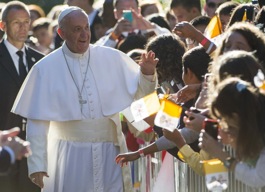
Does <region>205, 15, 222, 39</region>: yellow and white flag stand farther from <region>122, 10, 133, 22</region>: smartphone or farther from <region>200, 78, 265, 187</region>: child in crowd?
<region>122, 10, 133, 22</region>: smartphone

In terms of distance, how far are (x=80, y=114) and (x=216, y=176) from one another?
332 centimetres

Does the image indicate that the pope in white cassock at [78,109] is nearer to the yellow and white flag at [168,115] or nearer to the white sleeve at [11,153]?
the yellow and white flag at [168,115]

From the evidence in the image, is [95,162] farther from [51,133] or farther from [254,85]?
[254,85]

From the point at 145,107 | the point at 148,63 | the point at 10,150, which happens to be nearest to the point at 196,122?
the point at 145,107

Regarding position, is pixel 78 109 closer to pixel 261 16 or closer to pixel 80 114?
pixel 80 114

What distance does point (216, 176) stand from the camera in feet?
25.6

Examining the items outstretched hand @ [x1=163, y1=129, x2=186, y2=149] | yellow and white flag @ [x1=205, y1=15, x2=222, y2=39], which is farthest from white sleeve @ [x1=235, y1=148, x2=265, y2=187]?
yellow and white flag @ [x1=205, y1=15, x2=222, y2=39]

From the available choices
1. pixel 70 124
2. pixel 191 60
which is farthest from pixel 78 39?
pixel 191 60

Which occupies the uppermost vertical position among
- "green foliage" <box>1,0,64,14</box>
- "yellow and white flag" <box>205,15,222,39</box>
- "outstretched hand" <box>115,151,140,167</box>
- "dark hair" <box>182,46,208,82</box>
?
"green foliage" <box>1,0,64,14</box>

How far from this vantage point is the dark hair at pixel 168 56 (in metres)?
10.7

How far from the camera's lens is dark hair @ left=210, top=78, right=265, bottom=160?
7422mm

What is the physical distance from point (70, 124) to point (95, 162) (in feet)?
1.33

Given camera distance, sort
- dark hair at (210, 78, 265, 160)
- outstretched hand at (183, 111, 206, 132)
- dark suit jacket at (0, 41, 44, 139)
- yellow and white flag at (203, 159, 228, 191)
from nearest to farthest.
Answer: dark hair at (210, 78, 265, 160), yellow and white flag at (203, 159, 228, 191), outstretched hand at (183, 111, 206, 132), dark suit jacket at (0, 41, 44, 139)

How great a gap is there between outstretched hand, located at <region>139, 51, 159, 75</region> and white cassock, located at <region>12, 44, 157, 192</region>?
8 centimetres
